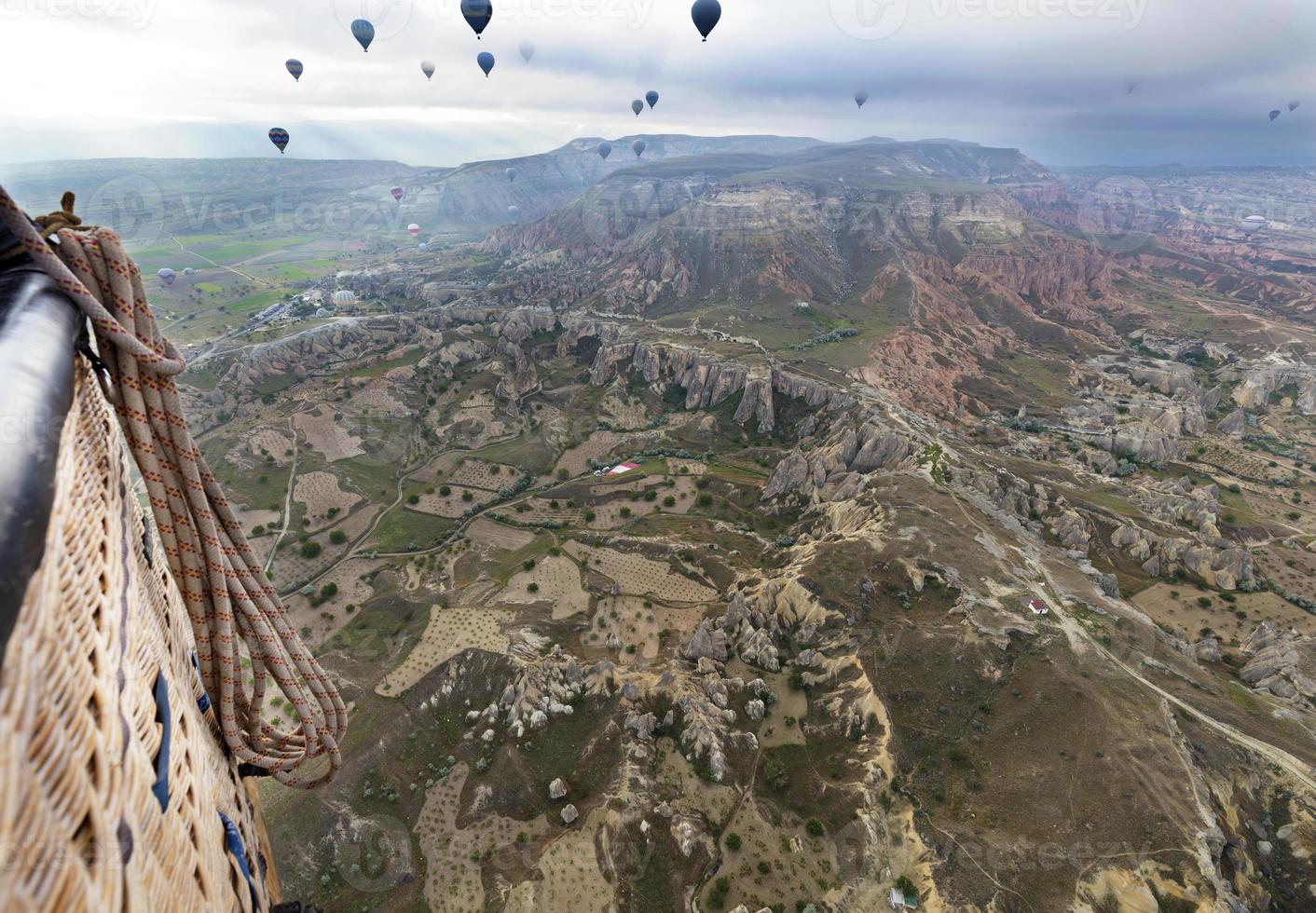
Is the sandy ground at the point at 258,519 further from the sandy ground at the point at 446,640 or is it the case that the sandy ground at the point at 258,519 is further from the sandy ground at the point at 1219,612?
the sandy ground at the point at 1219,612

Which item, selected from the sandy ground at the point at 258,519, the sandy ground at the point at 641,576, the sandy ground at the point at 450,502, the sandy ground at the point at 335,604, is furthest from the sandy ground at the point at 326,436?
the sandy ground at the point at 641,576

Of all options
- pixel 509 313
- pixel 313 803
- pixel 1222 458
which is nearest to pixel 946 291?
pixel 1222 458

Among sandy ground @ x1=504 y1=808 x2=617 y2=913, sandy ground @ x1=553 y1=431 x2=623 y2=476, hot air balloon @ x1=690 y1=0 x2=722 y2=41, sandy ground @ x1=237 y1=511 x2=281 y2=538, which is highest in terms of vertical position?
hot air balloon @ x1=690 y1=0 x2=722 y2=41

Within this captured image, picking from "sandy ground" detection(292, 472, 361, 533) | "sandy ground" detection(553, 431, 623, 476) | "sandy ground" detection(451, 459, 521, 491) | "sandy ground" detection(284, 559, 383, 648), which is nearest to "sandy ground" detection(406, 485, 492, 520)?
"sandy ground" detection(451, 459, 521, 491)

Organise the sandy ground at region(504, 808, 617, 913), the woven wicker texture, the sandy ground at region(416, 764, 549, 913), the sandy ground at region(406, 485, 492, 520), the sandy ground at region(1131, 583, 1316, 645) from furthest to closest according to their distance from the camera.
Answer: the sandy ground at region(406, 485, 492, 520), the sandy ground at region(1131, 583, 1316, 645), the sandy ground at region(416, 764, 549, 913), the sandy ground at region(504, 808, 617, 913), the woven wicker texture

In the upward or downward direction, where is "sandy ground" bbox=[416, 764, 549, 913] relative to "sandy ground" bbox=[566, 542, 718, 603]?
upward

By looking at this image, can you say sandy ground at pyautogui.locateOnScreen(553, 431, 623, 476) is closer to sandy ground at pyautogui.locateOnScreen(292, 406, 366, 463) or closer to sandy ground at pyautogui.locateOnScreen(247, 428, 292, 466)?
sandy ground at pyautogui.locateOnScreen(292, 406, 366, 463)

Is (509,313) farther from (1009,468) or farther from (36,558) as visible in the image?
(36,558)
